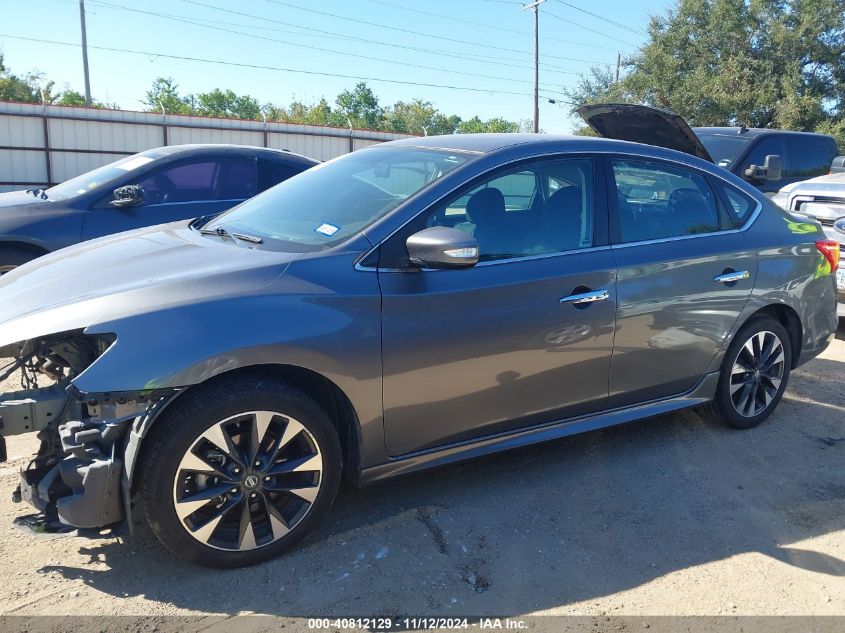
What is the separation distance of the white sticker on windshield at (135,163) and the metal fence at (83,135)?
1134cm

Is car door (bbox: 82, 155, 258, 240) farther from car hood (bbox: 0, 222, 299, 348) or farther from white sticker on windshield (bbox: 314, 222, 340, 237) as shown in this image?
white sticker on windshield (bbox: 314, 222, 340, 237)

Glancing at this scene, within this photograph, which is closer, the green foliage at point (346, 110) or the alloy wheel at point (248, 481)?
the alloy wheel at point (248, 481)

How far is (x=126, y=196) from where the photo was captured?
6.32 m

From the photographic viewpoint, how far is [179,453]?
2625mm

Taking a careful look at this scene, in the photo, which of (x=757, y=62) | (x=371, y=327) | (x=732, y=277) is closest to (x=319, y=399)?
(x=371, y=327)

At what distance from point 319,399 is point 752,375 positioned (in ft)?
9.21

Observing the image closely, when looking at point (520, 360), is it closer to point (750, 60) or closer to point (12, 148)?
point (12, 148)

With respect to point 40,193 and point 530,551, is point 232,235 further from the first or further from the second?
point 40,193

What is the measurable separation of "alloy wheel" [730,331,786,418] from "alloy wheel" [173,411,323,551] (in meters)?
2.74

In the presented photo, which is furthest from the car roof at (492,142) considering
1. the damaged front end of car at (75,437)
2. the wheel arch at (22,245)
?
the wheel arch at (22,245)

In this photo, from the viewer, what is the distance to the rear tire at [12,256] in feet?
19.5

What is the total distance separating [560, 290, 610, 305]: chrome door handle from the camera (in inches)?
136

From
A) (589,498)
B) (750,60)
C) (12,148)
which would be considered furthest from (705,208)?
(750,60)

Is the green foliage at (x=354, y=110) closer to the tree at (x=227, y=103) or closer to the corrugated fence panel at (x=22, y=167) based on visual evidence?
the tree at (x=227, y=103)
